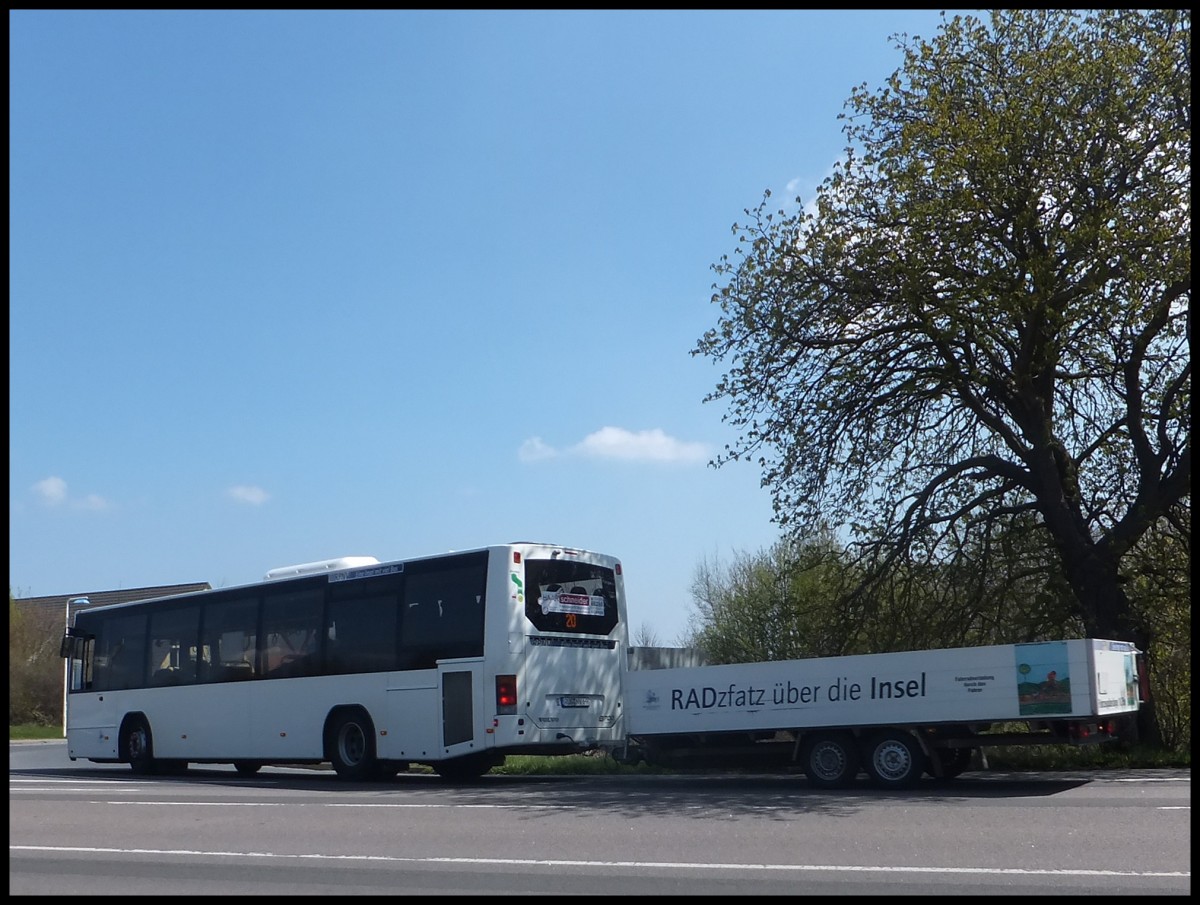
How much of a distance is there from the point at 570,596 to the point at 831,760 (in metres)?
5.00

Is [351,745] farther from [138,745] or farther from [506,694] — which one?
[138,745]

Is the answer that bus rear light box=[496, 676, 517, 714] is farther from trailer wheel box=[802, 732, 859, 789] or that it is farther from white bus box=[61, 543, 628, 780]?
trailer wheel box=[802, 732, 859, 789]

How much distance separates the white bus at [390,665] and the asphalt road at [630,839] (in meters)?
1.34

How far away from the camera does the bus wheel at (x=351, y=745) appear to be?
19.7 meters

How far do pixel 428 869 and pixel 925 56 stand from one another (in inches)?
679

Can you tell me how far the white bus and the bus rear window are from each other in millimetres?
25

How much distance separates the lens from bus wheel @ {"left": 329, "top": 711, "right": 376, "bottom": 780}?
1970 cm

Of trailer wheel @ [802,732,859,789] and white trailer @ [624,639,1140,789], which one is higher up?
white trailer @ [624,639,1140,789]

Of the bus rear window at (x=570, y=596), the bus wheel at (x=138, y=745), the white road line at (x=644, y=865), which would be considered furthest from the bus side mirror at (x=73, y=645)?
the white road line at (x=644, y=865)

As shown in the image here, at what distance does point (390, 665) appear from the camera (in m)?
19.4

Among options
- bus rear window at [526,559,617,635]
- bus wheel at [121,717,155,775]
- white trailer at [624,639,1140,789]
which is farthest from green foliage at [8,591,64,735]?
white trailer at [624,639,1140,789]

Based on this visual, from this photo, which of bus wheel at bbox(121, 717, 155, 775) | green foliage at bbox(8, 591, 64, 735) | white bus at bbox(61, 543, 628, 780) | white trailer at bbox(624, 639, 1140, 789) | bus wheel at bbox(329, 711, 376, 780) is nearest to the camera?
white trailer at bbox(624, 639, 1140, 789)

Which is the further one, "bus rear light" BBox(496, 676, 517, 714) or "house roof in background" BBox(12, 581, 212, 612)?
"house roof in background" BBox(12, 581, 212, 612)

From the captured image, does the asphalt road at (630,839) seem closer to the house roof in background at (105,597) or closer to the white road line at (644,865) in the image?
the white road line at (644,865)
